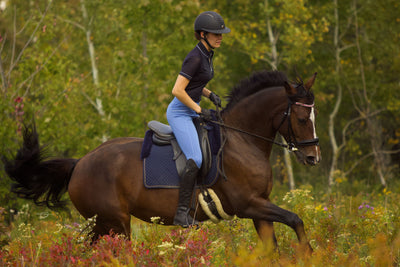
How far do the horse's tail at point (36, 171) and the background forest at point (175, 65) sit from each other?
3.07 m

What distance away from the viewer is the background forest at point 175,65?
11109mm

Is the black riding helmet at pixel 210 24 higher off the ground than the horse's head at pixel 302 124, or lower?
higher

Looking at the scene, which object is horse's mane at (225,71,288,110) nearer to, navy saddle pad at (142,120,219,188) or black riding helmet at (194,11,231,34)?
navy saddle pad at (142,120,219,188)

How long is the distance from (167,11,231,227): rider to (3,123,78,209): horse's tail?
158 centimetres

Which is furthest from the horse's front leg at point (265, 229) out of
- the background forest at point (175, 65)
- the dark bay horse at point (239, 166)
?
the background forest at point (175, 65)

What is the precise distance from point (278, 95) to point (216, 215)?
1594 millimetres

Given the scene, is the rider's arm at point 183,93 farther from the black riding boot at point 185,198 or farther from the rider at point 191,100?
the black riding boot at point 185,198

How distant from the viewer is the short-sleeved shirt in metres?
5.68

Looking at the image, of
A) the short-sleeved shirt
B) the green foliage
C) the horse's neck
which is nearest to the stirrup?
the horse's neck

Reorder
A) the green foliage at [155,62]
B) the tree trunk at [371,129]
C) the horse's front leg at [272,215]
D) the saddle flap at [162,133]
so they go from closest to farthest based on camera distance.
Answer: the horse's front leg at [272,215] → the saddle flap at [162,133] → the green foliage at [155,62] → the tree trunk at [371,129]

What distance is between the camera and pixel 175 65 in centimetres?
1374

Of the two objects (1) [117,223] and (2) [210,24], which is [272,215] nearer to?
(1) [117,223]

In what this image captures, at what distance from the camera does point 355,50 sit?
61.2 ft

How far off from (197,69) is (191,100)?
0.37 metres
